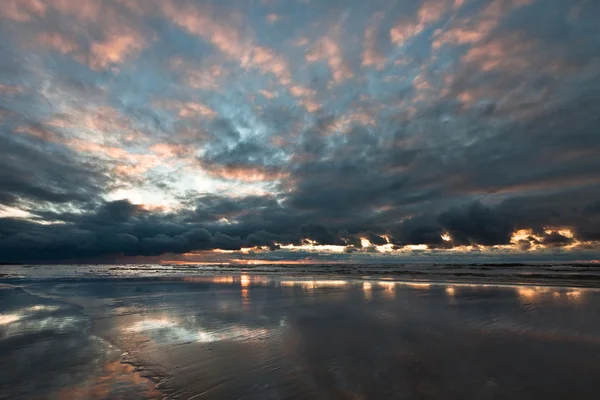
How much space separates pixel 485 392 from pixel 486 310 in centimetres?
1195

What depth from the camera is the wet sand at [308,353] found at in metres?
7.34

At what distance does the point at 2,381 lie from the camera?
8.28 m

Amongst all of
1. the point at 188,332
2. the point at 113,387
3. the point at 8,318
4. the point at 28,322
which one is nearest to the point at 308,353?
the point at 113,387

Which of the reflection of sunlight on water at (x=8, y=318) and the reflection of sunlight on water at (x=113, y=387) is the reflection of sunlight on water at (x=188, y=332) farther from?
the reflection of sunlight on water at (x=8, y=318)

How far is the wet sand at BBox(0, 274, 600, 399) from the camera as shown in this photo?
734 centimetres

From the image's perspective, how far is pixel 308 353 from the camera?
9992 mm

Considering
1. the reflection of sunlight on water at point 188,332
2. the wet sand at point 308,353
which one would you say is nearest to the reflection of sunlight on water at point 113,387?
the wet sand at point 308,353

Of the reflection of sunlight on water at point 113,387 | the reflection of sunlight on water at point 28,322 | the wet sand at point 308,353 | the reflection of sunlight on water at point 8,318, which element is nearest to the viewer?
the reflection of sunlight on water at point 113,387

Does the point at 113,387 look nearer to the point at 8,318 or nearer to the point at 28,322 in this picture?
the point at 28,322

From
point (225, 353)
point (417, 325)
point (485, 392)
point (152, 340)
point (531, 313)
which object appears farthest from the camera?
point (531, 313)

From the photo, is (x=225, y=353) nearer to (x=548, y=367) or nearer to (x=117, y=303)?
(x=548, y=367)

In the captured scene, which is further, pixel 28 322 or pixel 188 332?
pixel 28 322

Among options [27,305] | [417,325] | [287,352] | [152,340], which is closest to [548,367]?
[417,325]

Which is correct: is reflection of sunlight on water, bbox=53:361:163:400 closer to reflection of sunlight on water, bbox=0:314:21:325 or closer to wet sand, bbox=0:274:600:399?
wet sand, bbox=0:274:600:399
